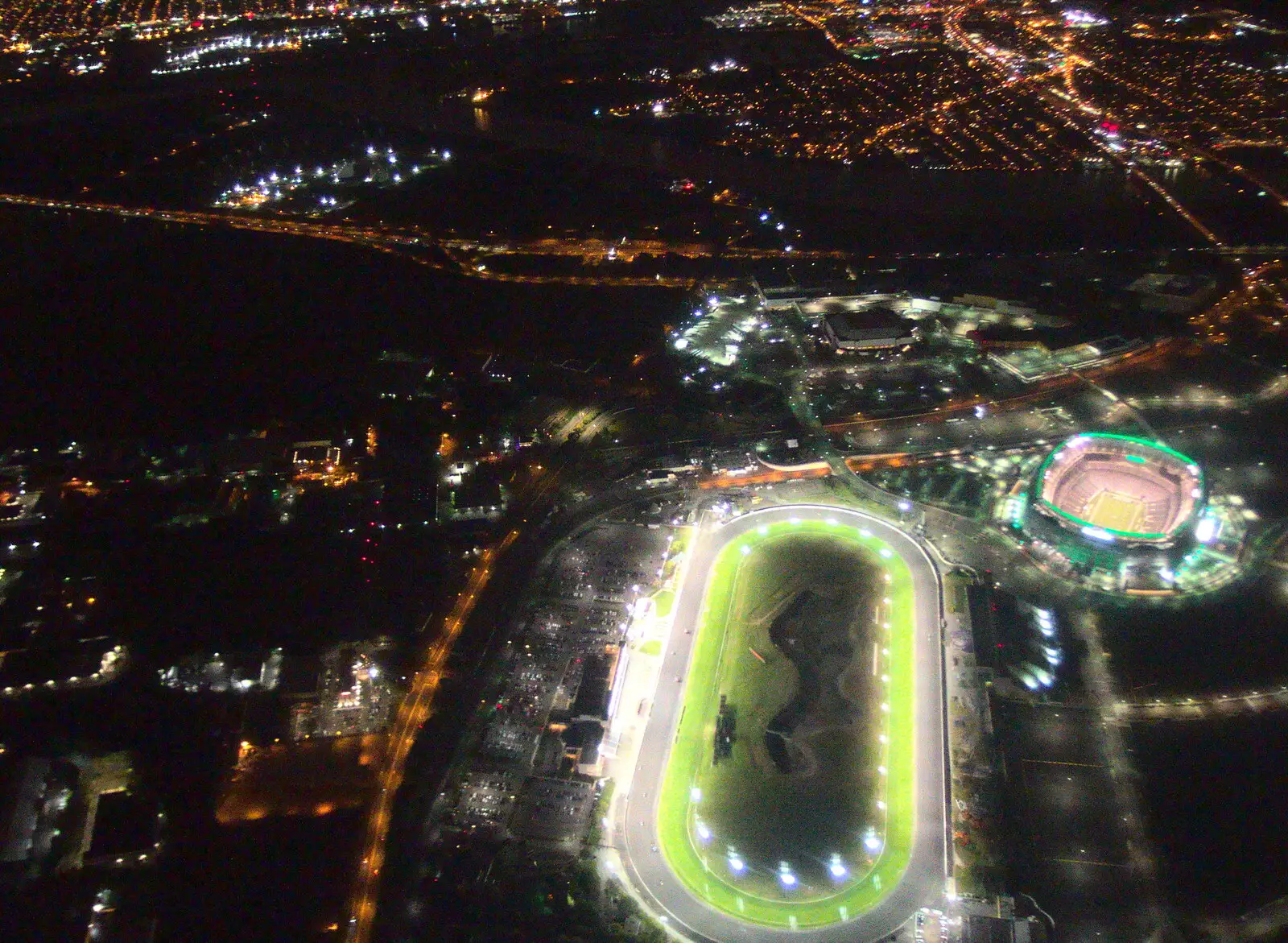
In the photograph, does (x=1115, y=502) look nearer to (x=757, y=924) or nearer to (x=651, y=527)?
(x=651, y=527)

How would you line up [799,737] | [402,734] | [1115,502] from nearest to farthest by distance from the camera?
[799,737]
[402,734]
[1115,502]

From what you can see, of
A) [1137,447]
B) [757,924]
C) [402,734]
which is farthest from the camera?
[1137,447]

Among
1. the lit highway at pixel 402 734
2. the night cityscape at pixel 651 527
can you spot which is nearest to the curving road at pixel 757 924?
the night cityscape at pixel 651 527

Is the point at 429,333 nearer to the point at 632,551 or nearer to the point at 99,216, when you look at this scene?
the point at 632,551

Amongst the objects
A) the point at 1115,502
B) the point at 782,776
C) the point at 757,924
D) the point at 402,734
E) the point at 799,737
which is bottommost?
the point at 757,924

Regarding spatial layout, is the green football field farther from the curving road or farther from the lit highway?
the lit highway

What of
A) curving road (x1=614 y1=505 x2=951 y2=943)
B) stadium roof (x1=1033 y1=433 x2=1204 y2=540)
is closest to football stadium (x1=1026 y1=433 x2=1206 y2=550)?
stadium roof (x1=1033 y1=433 x2=1204 y2=540)

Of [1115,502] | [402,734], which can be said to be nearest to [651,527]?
[402,734]

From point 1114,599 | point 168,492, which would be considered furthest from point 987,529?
point 168,492
